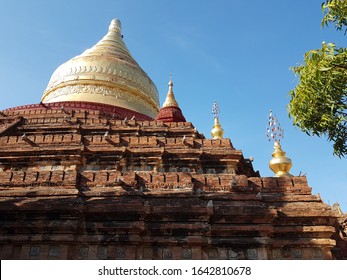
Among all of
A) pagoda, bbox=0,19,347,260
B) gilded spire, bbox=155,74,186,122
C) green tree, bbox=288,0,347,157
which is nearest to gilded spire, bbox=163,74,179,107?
gilded spire, bbox=155,74,186,122

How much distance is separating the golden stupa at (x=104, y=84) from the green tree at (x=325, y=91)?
17745mm

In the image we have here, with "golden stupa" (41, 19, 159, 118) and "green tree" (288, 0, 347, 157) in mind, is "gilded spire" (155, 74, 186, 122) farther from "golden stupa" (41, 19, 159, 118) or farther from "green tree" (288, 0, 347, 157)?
"green tree" (288, 0, 347, 157)

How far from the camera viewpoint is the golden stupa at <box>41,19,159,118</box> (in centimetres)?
2641

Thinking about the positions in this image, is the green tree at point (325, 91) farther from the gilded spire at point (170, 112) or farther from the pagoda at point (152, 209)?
the gilded spire at point (170, 112)

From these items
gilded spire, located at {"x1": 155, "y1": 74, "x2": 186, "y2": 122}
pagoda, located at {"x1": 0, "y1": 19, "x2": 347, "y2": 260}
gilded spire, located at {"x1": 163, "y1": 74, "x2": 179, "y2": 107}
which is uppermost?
gilded spire, located at {"x1": 163, "y1": 74, "x2": 179, "y2": 107}

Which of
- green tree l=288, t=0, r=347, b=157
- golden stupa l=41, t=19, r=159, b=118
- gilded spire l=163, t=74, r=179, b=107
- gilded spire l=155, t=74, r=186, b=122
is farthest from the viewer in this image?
golden stupa l=41, t=19, r=159, b=118

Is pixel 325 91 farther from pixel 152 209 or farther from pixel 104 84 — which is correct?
pixel 104 84

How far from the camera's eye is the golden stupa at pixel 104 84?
2641 cm

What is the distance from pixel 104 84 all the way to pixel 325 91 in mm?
20224

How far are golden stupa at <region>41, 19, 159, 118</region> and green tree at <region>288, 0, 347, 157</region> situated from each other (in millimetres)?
17745

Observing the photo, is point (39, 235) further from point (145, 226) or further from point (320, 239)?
point (320, 239)

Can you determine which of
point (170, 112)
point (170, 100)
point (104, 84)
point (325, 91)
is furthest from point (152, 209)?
point (104, 84)

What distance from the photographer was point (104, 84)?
88.0 feet
